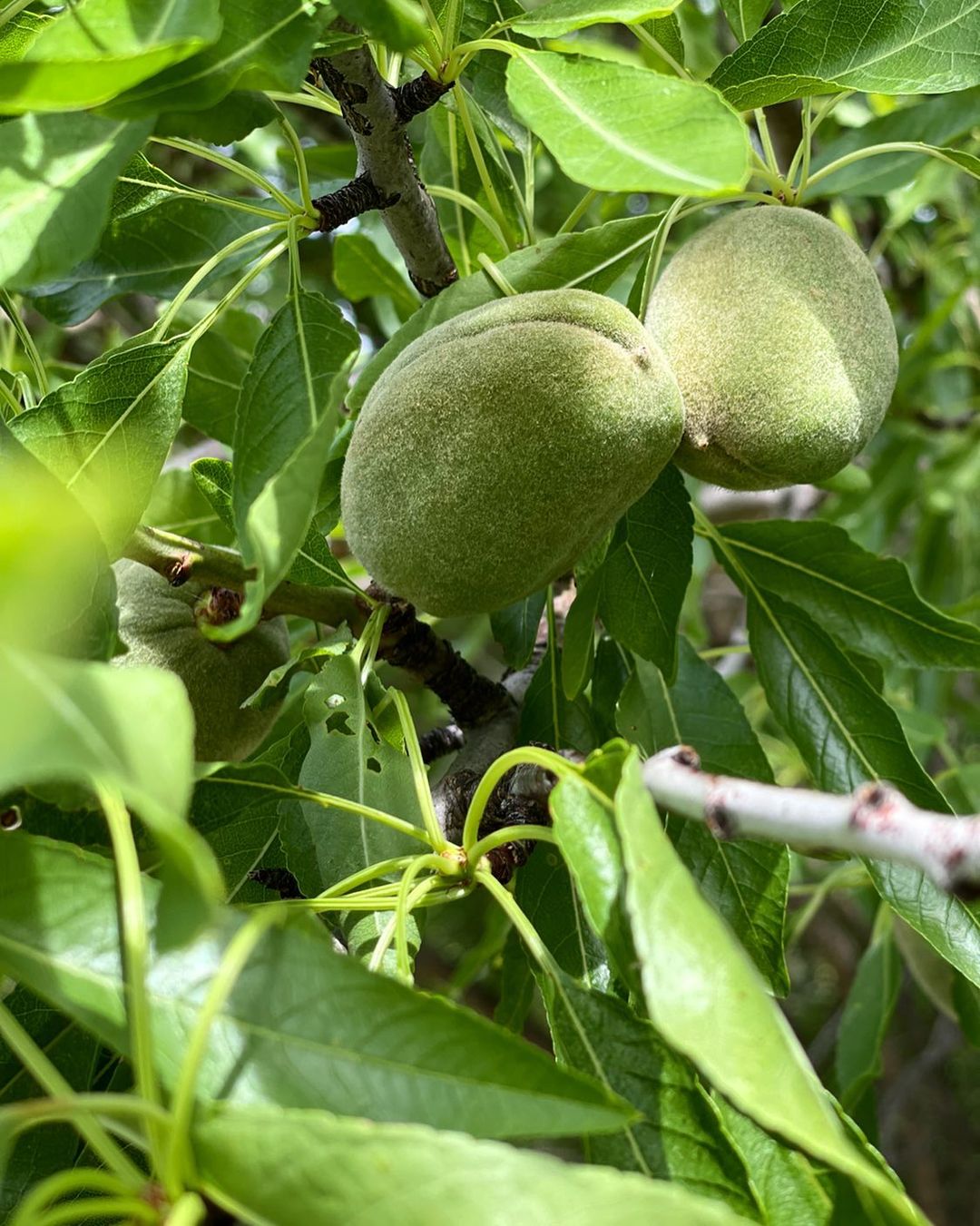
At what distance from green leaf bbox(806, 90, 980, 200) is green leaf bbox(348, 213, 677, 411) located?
0.50 m

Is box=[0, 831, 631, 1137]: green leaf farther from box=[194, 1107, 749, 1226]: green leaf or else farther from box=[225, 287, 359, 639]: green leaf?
box=[225, 287, 359, 639]: green leaf

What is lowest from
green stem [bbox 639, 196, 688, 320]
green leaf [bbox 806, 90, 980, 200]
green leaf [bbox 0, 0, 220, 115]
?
green leaf [bbox 806, 90, 980, 200]

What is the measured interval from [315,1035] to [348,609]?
648 millimetres

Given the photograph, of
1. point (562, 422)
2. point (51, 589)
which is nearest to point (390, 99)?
point (562, 422)

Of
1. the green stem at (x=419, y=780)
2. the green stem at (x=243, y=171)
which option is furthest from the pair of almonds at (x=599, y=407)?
the green stem at (x=243, y=171)

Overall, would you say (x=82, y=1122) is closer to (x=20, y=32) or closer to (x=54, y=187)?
(x=54, y=187)

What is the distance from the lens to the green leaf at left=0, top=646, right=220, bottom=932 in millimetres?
492

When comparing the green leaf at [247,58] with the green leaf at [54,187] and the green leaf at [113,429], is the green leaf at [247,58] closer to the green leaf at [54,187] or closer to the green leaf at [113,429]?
the green leaf at [54,187]

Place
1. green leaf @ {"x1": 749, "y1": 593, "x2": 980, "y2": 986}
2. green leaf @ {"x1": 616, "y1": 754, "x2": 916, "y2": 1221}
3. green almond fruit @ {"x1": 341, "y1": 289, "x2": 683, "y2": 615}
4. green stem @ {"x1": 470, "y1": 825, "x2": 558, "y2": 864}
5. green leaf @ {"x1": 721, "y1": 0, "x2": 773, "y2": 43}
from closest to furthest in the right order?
green leaf @ {"x1": 616, "y1": 754, "x2": 916, "y2": 1221} < green stem @ {"x1": 470, "y1": 825, "x2": 558, "y2": 864} < green almond fruit @ {"x1": 341, "y1": 289, "x2": 683, "y2": 615} < green leaf @ {"x1": 749, "y1": 593, "x2": 980, "y2": 986} < green leaf @ {"x1": 721, "y1": 0, "x2": 773, "y2": 43}

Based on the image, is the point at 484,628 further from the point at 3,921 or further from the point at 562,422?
the point at 3,921

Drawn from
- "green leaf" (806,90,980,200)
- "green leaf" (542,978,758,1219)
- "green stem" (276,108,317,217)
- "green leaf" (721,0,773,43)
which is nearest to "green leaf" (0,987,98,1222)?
"green leaf" (542,978,758,1219)

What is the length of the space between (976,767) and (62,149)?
63.1 inches

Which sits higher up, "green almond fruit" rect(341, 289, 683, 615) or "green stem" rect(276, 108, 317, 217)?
"green stem" rect(276, 108, 317, 217)

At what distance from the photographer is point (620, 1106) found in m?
0.62
